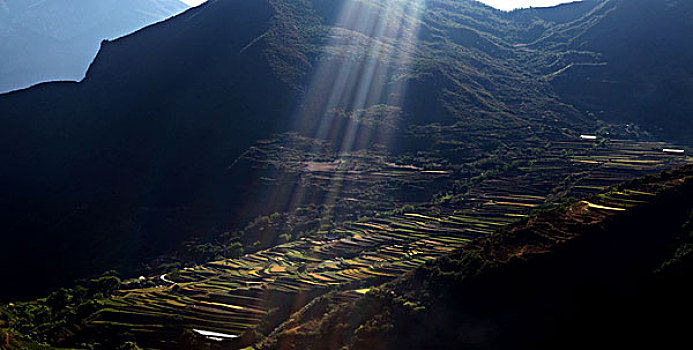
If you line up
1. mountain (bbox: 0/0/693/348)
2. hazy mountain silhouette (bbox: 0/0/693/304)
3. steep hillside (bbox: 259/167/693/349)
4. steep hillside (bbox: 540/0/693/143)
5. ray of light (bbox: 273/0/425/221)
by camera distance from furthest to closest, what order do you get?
steep hillside (bbox: 540/0/693/143), ray of light (bbox: 273/0/425/221), hazy mountain silhouette (bbox: 0/0/693/304), mountain (bbox: 0/0/693/348), steep hillside (bbox: 259/167/693/349)

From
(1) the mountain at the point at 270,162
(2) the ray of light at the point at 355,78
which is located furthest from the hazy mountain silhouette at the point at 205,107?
(2) the ray of light at the point at 355,78

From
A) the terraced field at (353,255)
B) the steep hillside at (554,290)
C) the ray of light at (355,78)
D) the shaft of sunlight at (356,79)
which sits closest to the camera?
the steep hillside at (554,290)

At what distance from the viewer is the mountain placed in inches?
1537

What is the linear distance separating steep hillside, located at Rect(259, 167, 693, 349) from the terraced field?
1804 millimetres

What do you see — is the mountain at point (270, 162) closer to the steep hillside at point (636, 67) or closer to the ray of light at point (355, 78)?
the ray of light at point (355, 78)

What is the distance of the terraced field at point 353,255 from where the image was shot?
32.1 m

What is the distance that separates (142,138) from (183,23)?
47366mm

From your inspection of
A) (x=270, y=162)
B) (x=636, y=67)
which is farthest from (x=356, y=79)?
(x=636, y=67)

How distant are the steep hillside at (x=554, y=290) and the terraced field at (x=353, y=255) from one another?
180cm

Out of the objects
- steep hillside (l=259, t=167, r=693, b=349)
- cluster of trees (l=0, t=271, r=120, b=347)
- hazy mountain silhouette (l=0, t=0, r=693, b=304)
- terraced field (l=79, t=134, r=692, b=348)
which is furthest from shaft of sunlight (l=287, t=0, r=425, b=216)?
steep hillside (l=259, t=167, r=693, b=349)

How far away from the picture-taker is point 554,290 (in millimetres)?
20328

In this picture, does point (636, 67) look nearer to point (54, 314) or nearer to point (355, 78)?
point (355, 78)

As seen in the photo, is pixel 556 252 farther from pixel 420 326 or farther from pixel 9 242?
pixel 9 242

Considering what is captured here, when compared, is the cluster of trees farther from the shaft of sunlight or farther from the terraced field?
the shaft of sunlight
